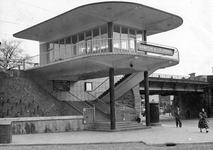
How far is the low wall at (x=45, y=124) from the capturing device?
21688 millimetres

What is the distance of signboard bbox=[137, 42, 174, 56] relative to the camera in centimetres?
2364

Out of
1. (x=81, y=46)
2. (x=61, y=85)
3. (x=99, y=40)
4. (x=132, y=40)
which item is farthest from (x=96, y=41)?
(x=61, y=85)

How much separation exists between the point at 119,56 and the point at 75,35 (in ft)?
25.9

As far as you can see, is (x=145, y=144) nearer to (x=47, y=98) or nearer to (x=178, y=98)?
(x=47, y=98)

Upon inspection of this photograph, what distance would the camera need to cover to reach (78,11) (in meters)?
24.1

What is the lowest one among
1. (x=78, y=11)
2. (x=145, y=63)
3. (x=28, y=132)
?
(x=28, y=132)

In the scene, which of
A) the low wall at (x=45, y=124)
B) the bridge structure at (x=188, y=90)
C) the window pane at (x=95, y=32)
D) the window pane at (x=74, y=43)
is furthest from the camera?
the bridge structure at (x=188, y=90)

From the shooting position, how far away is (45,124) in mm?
23109

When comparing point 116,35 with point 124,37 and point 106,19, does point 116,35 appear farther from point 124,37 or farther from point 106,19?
point 106,19

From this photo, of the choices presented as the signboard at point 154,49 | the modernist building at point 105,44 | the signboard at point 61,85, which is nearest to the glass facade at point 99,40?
the modernist building at point 105,44

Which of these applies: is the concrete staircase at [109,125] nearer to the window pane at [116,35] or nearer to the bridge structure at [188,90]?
the window pane at [116,35]

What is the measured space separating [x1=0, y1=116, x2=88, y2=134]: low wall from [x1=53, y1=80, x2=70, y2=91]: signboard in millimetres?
9363

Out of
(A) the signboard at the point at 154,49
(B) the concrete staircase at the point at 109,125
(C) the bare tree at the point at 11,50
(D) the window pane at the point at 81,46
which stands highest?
(C) the bare tree at the point at 11,50

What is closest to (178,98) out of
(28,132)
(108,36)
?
(108,36)
